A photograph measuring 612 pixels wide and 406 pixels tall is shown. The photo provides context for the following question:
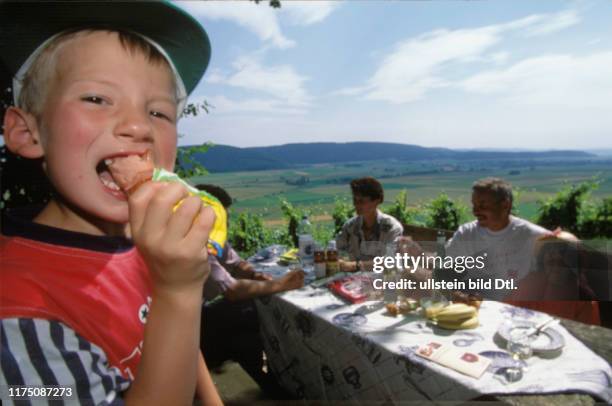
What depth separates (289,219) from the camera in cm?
944

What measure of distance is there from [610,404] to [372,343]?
1.28 metres

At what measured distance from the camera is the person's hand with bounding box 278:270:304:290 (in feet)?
11.7

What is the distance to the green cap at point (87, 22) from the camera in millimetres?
934

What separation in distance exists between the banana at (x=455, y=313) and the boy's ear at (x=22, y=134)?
257 centimetres

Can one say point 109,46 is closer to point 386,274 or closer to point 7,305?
point 7,305

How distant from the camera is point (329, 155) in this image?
109500mm

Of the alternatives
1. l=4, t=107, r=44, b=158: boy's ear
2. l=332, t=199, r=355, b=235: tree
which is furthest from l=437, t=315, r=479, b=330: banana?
l=332, t=199, r=355, b=235: tree

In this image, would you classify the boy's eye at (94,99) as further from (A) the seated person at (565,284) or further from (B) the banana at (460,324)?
(A) the seated person at (565,284)

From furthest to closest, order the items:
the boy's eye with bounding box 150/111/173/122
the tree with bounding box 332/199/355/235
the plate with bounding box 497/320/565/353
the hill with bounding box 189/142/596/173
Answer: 1. the hill with bounding box 189/142/596/173
2. the tree with bounding box 332/199/355/235
3. the plate with bounding box 497/320/565/353
4. the boy's eye with bounding box 150/111/173/122

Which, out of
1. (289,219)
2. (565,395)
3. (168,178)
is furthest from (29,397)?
(289,219)

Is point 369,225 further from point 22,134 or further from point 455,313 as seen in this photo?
point 22,134

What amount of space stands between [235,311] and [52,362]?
15.6 feet

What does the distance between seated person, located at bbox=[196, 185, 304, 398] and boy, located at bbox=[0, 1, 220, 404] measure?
7.03ft

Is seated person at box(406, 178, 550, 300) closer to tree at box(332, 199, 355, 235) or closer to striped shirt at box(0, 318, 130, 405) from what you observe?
striped shirt at box(0, 318, 130, 405)
